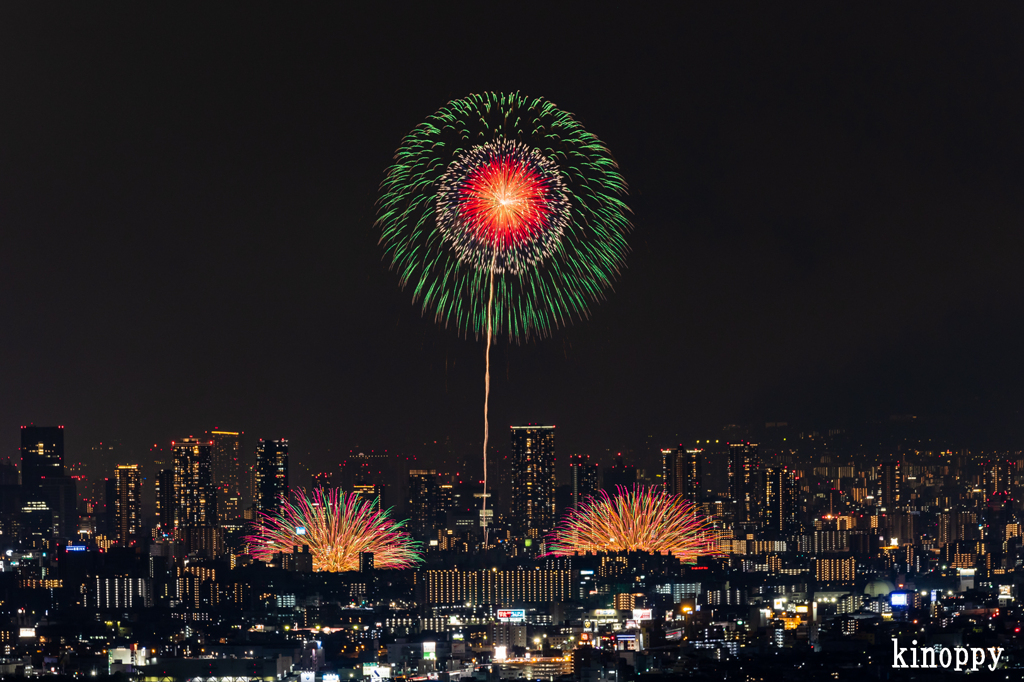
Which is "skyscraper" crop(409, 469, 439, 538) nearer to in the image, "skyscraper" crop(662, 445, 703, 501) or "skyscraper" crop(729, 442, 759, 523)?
"skyscraper" crop(662, 445, 703, 501)

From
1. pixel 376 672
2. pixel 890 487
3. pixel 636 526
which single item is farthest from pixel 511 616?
pixel 890 487

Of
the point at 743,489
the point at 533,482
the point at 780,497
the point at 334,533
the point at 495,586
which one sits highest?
the point at 533,482

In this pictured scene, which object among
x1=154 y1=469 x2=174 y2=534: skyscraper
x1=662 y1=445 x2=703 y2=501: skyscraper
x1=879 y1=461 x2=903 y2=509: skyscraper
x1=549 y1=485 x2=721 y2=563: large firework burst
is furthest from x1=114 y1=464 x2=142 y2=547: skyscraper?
x1=879 y1=461 x2=903 y2=509: skyscraper

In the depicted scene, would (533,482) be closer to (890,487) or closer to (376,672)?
(890,487)

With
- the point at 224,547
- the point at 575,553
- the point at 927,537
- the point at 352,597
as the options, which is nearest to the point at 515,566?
the point at 575,553

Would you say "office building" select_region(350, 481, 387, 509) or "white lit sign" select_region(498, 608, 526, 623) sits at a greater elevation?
"office building" select_region(350, 481, 387, 509)

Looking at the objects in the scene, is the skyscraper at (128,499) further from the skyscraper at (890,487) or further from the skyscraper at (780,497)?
the skyscraper at (890,487)

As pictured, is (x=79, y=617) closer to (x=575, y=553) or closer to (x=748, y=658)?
(x=575, y=553)
